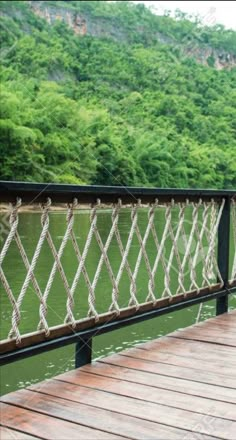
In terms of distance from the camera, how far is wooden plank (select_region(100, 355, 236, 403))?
1.61 metres

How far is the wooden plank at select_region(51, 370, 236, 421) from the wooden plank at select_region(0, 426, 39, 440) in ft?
1.21

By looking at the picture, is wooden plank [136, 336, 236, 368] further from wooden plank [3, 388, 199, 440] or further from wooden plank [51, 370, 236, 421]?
wooden plank [3, 388, 199, 440]

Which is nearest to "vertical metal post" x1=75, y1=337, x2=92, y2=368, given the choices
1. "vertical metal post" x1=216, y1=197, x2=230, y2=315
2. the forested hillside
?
"vertical metal post" x1=216, y1=197, x2=230, y2=315

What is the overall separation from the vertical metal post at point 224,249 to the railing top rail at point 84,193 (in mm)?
307

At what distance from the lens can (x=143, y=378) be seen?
5.68 feet

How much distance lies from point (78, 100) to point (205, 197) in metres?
34.6

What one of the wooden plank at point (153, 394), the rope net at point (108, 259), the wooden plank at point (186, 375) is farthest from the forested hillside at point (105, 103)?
the wooden plank at point (153, 394)

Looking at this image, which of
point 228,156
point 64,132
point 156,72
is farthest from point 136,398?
point 64,132

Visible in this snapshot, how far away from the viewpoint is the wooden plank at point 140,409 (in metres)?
1.36

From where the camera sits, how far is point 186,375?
69.7 inches

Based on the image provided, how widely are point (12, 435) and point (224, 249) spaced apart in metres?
1.68

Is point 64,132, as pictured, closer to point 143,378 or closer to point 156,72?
point 156,72

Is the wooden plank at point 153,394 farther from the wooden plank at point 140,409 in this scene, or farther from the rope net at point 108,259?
the rope net at point 108,259

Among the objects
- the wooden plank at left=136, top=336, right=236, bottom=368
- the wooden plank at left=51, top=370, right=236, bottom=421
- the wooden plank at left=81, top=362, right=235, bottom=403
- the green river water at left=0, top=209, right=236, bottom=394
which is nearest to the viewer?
the wooden plank at left=51, top=370, right=236, bottom=421
